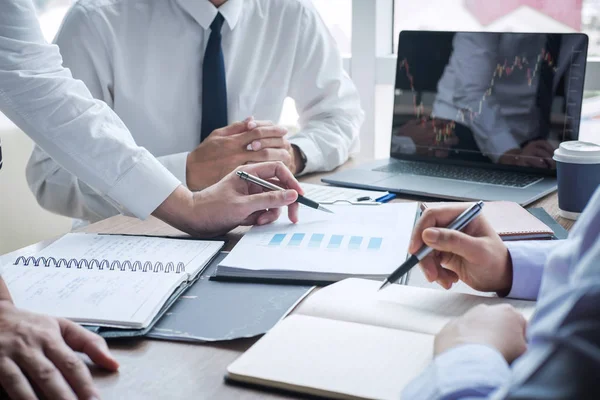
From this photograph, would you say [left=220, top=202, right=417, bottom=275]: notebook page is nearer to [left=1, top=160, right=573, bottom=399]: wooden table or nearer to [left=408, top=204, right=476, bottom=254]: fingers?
[left=408, top=204, right=476, bottom=254]: fingers

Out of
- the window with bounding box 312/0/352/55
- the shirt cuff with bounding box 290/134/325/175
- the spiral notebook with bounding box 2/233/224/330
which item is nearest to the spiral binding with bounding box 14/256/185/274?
the spiral notebook with bounding box 2/233/224/330

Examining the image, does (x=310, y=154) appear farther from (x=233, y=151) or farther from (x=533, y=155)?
(x=533, y=155)

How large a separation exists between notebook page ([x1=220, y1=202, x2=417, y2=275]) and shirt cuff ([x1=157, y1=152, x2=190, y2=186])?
357mm

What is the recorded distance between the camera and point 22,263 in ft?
3.09

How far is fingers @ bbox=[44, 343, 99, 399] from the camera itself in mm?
630

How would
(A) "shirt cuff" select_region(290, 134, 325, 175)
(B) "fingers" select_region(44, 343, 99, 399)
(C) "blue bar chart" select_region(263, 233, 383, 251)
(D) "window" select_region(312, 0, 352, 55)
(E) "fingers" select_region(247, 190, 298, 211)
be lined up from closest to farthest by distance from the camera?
(B) "fingers" select_region(44, 343, 99, 399) < (C) "blue bar chart" select_region(263, 233, 383, 251) < (E) "fingers" select_region(247, 190, 298, 211) < (A) "shirt cuff" select_region(290, 134, 325, 175) < (D) "window" select_region(312, 0, 352, 55)

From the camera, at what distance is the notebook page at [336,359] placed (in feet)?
2.01

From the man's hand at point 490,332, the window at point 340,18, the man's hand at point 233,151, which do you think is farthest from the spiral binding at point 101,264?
the window at point 340,18

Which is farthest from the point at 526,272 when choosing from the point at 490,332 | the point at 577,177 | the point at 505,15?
the point at 505,15

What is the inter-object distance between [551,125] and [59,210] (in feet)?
3.53

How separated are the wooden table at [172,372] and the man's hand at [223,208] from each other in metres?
0.37

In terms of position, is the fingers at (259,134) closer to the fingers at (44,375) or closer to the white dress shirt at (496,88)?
the white dress shirt at (496,88)

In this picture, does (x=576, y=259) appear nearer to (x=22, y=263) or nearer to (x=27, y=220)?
(x=22, y=263)

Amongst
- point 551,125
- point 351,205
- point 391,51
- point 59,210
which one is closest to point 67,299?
point 351,205
